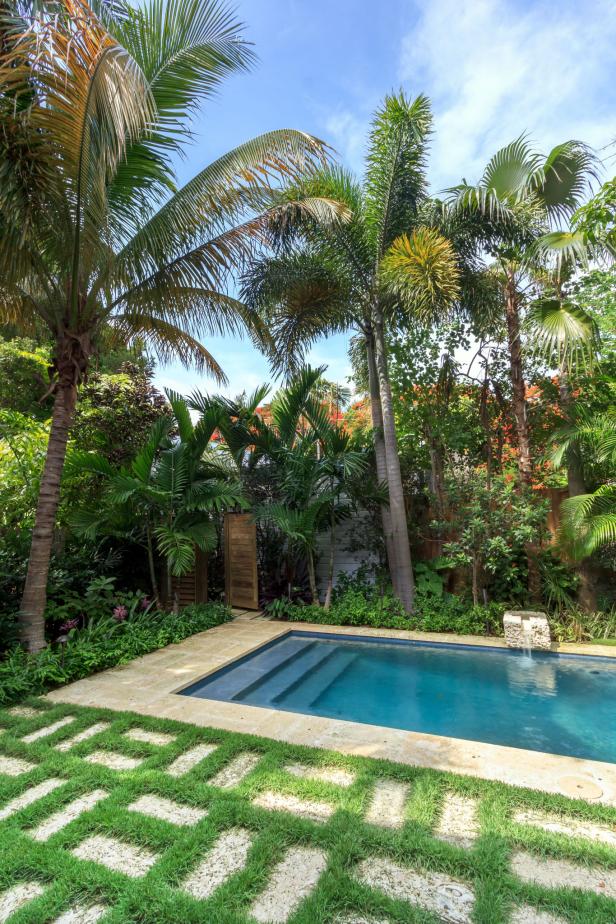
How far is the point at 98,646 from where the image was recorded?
5.41 metres

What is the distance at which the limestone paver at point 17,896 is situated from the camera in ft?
6.34

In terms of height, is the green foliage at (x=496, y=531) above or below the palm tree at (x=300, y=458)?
below

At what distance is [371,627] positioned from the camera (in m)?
7.07

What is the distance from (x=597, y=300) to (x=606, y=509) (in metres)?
4.34

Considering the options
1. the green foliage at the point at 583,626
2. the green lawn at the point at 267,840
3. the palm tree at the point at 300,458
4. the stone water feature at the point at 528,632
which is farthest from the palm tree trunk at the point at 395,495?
the green lawn at the point at 267,840

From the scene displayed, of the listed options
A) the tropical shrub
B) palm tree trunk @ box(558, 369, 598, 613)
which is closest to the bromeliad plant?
the tropical shrub

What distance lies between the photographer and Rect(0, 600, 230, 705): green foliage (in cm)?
452

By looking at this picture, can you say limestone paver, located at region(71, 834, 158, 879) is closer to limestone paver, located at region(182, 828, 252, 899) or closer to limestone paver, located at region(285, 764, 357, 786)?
limestone paver, located at region(182, 828, 252, 899)

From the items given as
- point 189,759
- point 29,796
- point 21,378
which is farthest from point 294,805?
point 21,378

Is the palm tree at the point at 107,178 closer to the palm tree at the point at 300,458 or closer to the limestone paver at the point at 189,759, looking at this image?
the palm tree at the point at 300,458

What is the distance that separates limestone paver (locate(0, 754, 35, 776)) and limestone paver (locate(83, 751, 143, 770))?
0.38 metres

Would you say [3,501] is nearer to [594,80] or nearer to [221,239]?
[221,239]

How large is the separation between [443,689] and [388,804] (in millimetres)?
2741

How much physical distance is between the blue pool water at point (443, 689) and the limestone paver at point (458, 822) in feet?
4.57
